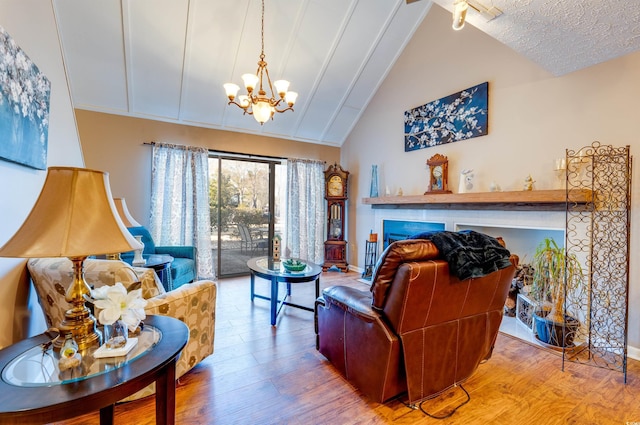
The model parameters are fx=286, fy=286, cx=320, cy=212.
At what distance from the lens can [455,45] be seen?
3.74m

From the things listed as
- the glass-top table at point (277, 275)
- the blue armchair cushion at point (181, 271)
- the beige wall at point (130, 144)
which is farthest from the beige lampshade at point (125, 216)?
the beige wall at point (130, 144)

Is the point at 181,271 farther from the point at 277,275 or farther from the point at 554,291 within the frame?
the point at 554,291

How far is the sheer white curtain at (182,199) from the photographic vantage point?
4.22 m

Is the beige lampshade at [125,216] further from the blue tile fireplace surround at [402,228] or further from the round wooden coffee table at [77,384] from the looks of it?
the blue tile fireplace surround at [402,228]

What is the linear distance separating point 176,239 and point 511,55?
492 centimetres

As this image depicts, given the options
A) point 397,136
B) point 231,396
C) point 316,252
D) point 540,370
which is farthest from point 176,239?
point 540,370

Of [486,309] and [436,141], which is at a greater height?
[436,141]

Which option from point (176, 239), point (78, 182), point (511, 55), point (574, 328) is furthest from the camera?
point (176, 239)

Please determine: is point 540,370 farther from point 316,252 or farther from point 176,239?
point 176,239

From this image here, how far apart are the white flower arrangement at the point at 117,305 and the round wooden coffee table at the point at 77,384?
0.15 metres

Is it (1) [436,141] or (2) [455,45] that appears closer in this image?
(2) [455,45]

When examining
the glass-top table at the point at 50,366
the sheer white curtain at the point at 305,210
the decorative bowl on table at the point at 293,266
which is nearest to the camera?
the glass-top table at the point at 50,366

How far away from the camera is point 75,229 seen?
1049 mm

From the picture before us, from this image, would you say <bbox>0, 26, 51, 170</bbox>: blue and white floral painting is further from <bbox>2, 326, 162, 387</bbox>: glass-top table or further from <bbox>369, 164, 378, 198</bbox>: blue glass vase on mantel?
<bbox>369, 164, 378, 198</bbox>: blue glass vase on mantel
